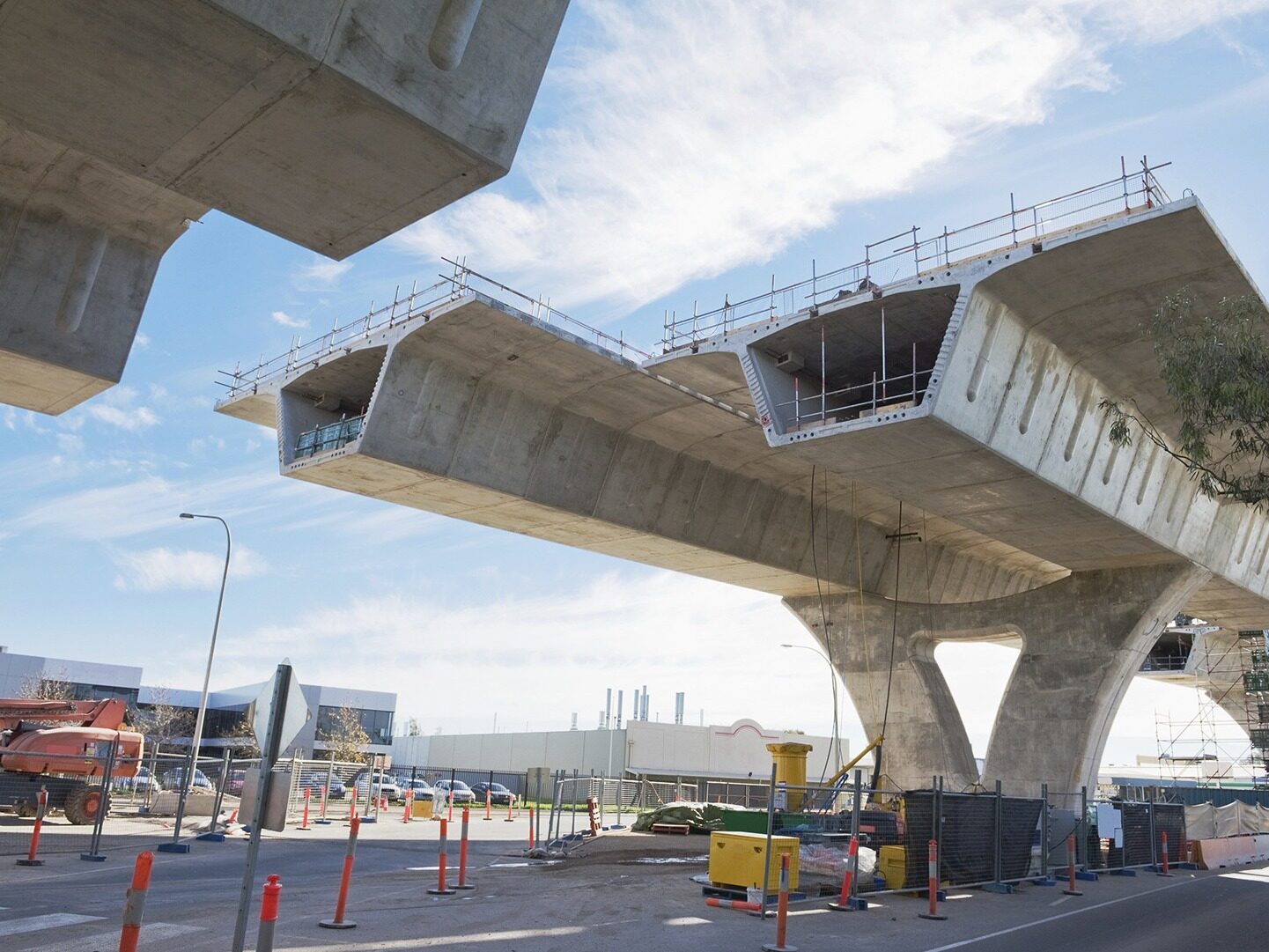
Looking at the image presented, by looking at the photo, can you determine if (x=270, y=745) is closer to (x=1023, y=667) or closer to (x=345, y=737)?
(x=1023, y=667)

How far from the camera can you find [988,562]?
41906 millimetres

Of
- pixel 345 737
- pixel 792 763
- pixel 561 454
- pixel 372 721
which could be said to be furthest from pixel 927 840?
pixel 372 721

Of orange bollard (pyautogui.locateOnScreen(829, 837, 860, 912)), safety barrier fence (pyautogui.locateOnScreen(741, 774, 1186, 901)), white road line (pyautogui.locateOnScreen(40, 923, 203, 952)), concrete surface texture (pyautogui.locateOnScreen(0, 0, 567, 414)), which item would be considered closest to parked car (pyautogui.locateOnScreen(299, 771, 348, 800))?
safety barrier fence (pyautogui.locateOnScreen(741, 774, 1186, 901))

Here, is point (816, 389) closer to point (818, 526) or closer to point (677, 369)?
point (677, 369)

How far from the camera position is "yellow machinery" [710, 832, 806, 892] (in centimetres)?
1545

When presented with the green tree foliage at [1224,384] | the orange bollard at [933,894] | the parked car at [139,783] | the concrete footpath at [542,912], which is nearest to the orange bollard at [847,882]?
the concrete footpath at [542,912]

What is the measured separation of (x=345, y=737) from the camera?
7644cm

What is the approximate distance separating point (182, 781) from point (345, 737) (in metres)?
56.5

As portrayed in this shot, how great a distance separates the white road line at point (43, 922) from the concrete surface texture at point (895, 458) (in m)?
13.4

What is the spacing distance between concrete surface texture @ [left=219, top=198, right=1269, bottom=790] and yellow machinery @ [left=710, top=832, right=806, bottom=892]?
8628 millimetres

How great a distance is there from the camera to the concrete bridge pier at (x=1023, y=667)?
32031mm

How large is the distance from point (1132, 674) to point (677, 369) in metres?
19.1

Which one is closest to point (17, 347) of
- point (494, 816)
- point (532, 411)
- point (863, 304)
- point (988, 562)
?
point (532, 411)

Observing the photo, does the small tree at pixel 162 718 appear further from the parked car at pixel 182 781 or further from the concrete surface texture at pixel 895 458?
the concrete surface texture at pixel 895 458
